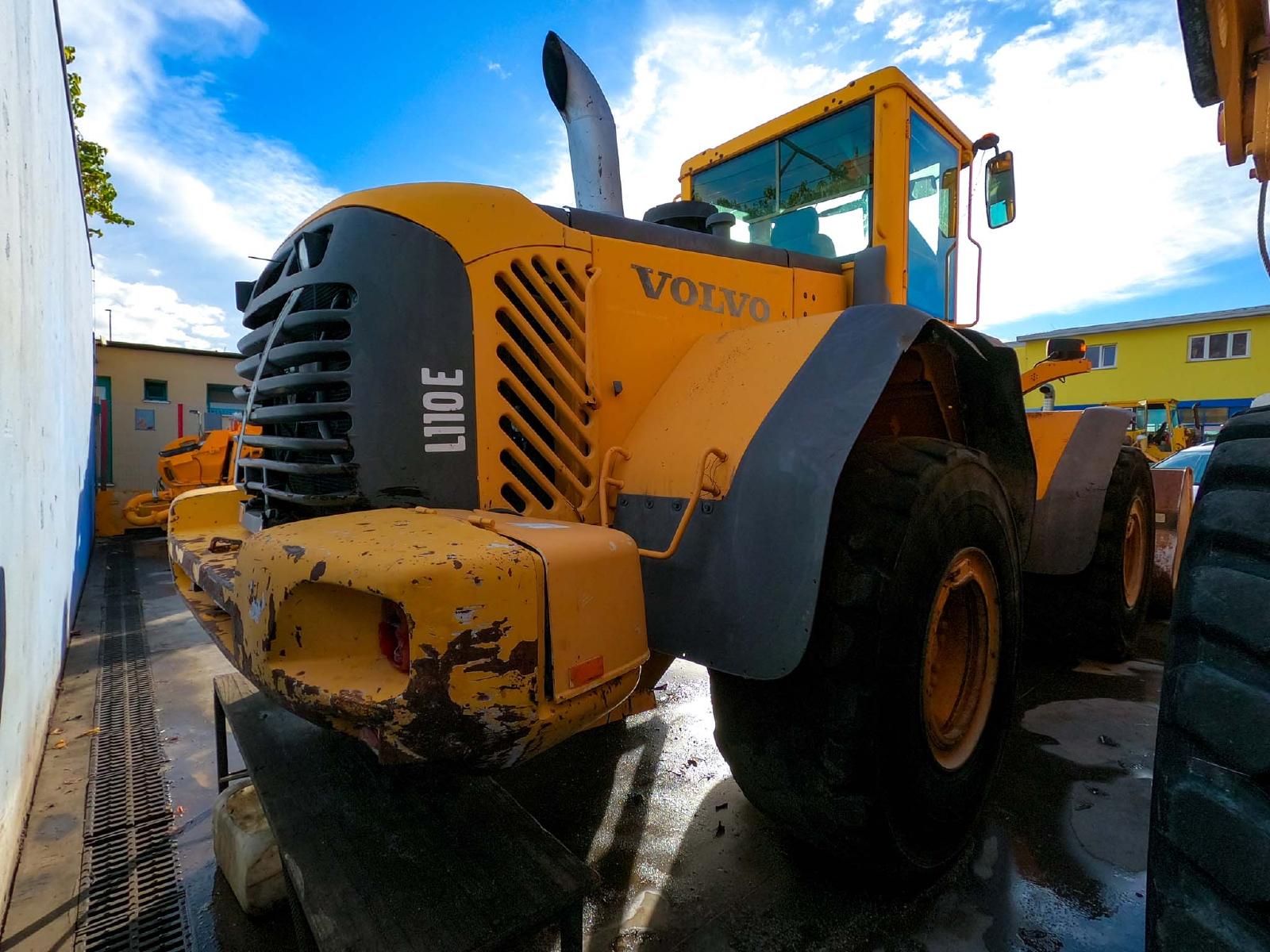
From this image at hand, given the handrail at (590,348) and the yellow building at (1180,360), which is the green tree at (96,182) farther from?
the yellow building at (1180,360)

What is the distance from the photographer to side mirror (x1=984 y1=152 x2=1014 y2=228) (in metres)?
3.35

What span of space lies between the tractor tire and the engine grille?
1.21m

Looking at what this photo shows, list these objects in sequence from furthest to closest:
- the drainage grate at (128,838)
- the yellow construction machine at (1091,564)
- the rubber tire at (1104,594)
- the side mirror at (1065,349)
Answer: the rubber tire at (1104,594), the side mirror at (1065,349), the yellow construction machine at (1091,564), the drainage grate at (128,838)

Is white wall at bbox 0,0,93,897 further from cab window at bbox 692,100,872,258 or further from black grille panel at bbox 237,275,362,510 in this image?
cab window at bbox 692,100,872,258

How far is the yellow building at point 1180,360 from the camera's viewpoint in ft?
79.7

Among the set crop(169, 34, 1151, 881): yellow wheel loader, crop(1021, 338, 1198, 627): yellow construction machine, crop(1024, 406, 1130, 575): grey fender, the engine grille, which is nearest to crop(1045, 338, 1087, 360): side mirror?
Answer: crop(1021, 338, 1198, 627): yellow construction machine

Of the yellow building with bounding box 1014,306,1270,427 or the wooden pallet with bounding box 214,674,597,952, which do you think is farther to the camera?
the yellow building with bounding box 1014,306,1270,427

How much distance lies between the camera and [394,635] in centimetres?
141

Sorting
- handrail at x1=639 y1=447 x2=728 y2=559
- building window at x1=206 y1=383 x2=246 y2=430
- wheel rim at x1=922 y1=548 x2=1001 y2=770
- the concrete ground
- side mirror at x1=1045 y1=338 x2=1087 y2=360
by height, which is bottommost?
the concrete ground

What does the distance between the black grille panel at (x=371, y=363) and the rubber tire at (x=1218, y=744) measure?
5.00 feet

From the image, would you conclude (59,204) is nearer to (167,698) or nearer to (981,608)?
(167,698)

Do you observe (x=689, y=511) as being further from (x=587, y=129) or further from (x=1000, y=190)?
(x=1000, y=190)

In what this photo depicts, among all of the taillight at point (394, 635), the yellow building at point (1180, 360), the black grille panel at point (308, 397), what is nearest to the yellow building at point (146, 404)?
the black grille panel at point (308, 397)

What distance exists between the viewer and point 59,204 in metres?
3.93
